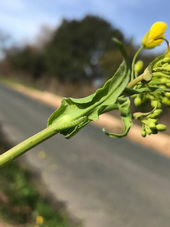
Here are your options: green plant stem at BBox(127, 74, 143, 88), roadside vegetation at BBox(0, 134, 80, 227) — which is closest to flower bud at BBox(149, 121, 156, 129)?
green plant stem at BBox(127, 74, 143, 88)

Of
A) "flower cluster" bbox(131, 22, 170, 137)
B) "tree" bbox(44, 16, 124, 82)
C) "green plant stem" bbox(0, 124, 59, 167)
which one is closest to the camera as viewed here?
"green plant stem" bbox(0, 124, 59, 167)

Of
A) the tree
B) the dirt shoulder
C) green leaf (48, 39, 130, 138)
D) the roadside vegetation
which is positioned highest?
the tree

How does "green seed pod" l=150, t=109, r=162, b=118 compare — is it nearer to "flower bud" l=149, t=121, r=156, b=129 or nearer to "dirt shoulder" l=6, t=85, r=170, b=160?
"flower bud" l=149, t=121, r=156, b=129

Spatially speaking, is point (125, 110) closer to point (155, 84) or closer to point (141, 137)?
point (155, 84)

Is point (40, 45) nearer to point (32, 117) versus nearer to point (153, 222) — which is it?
point (32, 117)

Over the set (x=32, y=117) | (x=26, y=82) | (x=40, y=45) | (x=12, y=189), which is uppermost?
(x=40, y=45)

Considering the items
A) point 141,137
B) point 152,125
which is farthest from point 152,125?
point 141,137

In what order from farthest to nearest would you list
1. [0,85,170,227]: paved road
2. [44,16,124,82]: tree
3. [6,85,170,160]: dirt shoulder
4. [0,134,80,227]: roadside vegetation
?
1. [44,16,124,82]: tree
2. [6,85,170,160]: dirt shoulder
3. [0,85,170,227]: paved road
4. [0,134,80,227]: roadside vegetation

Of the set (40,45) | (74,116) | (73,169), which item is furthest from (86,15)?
(74,116)
